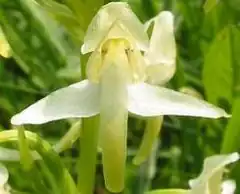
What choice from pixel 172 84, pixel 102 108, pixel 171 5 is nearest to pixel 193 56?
pixel 172 84

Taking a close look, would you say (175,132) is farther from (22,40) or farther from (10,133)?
(10,133)

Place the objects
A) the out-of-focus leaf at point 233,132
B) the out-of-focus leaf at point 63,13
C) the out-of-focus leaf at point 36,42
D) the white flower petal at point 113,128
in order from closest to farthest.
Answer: the white flower petal at point 113,128
the out-of-focus leaf at point 63,13
the out-of-focus leaf at point 233,132
the out-of-focus leaf at point 36,42

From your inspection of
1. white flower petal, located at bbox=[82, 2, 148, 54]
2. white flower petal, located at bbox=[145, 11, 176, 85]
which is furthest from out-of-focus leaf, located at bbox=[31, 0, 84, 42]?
white flower petal, located at bbox=[145, 11, 176, 85]

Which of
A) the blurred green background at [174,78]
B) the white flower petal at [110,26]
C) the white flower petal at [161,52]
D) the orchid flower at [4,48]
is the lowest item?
the blurred green background at [174,78]

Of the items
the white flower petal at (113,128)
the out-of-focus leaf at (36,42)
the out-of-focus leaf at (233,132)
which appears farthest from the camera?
the out-of-focus leaf at (36,42)

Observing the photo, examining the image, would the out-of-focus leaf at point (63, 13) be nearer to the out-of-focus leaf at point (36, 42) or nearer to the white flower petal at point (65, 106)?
the white flower petal at point (65, 106)

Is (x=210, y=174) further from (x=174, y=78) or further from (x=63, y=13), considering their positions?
(x=174, y=78)

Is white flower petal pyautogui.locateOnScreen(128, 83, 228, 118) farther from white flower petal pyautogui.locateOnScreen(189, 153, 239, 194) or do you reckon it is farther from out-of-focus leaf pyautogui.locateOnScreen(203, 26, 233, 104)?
out-of-focus leaf pyautogui.locateOnScreen(203, 26, 233, 104)

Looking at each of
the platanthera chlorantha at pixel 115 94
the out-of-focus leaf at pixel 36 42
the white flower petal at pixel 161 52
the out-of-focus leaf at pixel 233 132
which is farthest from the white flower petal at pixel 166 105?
the out-of-focus leaf at pixel 36 42

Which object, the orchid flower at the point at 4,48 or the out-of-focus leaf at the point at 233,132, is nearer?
the orchid flower at the point at 4,48
